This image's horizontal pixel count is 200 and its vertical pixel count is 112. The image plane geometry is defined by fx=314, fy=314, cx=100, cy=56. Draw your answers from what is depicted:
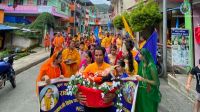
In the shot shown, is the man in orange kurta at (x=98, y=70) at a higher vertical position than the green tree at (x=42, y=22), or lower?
lower

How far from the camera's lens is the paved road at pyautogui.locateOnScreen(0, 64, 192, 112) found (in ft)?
24.2

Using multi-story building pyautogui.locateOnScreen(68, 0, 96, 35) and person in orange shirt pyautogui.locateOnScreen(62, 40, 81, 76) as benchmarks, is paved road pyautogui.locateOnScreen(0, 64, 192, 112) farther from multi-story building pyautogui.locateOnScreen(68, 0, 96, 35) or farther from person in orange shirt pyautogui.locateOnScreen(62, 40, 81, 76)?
multi-story building pyautogui.locateOnScreen(68, 0, 96, 35)

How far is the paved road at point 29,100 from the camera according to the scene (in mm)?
7387

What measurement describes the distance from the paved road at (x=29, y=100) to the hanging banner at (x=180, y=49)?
934mm

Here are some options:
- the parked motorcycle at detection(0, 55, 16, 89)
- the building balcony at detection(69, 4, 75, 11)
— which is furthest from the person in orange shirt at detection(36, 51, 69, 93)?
the building balcony at detection(69, 4, 75, 11)

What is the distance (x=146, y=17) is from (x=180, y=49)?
6.88 meters

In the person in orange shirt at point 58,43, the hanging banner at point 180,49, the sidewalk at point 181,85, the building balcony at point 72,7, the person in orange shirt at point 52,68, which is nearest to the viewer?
the person in orange shirt at point 52,68

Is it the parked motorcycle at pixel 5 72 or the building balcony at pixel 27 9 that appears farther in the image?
the building balcony at pixel 27 9

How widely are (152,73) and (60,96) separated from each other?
4.47 feet

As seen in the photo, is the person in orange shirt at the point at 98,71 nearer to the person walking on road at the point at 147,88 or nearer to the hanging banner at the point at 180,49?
the person walking on road at the point at 147,88

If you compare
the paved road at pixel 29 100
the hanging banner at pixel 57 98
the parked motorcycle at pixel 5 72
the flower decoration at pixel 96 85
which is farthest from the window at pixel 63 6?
the flower decoration at pixel 96 85

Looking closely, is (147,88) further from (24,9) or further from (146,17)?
(24,9)

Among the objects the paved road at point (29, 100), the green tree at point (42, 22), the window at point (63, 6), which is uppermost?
the window at point (63, 6)

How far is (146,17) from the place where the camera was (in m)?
17.6
